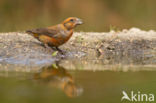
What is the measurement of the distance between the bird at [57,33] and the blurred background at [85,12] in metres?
6.64

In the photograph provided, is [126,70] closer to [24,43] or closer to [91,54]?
[91,54]

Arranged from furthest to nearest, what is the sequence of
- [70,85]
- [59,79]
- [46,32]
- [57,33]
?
[46,32] → [57,33] → [59,79] → [70,85]

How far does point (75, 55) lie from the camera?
9695mm

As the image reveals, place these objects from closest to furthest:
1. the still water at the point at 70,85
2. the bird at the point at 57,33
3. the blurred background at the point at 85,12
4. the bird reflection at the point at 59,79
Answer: the still water at the point at 70,85
the bird reflection at the point at 59,79
the bird at the point at 57,33
the blurred background at the point at 85,12

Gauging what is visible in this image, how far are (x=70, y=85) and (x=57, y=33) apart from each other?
8.47 feet

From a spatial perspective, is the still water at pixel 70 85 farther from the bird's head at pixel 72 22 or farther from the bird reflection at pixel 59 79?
the bird's head at pixel 72 22

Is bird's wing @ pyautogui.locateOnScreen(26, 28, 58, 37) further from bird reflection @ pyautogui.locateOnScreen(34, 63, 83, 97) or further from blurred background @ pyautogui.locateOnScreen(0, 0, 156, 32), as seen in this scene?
blurred background @ pyautogui.locateOnScreen(0, 0, 156, 32)

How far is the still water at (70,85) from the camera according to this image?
233 inches

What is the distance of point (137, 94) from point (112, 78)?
125cm

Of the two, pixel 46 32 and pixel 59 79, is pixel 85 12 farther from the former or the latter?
pixel 59 79

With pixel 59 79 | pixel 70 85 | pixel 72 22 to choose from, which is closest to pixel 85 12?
pixel 72 22

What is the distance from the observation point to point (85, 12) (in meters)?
Result: 19.7

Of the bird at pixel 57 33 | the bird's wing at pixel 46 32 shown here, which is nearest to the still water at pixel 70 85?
the bird at pixel 57 33

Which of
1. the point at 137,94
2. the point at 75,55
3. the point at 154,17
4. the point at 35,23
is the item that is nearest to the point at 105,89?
the point at 137,94
